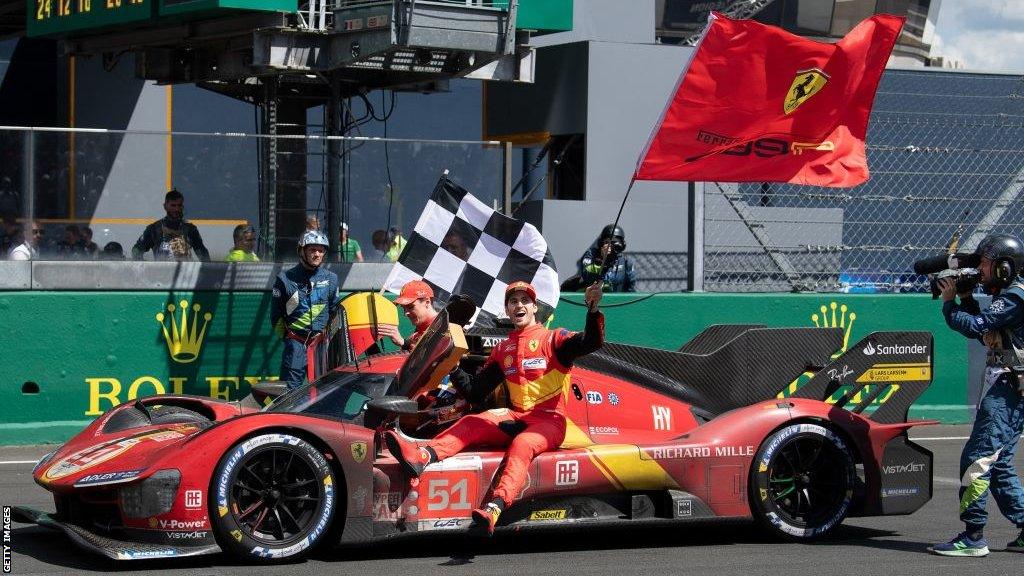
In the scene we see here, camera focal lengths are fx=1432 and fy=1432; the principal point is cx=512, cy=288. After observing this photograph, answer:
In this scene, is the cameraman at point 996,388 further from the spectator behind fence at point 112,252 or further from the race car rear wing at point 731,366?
the spectator behind fence at point 112,252

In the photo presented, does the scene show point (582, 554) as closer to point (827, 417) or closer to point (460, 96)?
point (827, 417)

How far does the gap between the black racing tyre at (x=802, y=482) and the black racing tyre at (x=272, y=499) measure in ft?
7.42

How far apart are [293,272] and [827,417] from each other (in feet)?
17.2

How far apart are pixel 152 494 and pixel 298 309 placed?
5008 millimetres

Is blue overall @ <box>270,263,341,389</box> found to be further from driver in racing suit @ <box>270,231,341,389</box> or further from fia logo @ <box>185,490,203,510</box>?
fia logo @ <box>185,490,203,510</box>

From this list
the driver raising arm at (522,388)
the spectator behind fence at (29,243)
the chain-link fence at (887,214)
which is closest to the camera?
the driver raising arm at (522,388)

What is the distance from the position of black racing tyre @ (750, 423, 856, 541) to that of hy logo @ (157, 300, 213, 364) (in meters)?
6.10

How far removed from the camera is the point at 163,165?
39.9 feet

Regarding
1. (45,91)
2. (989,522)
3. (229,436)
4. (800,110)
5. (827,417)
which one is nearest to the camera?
(229,436)

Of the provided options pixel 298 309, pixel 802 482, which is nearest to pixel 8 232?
pixel 298 309

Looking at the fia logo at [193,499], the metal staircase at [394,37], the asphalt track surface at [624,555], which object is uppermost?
the metal staircase at [394,37]

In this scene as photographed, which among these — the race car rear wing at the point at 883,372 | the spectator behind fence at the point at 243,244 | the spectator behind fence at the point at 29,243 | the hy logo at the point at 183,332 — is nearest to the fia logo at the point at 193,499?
the race car rear wing at the point at 883,372

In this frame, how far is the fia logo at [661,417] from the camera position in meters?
7.76

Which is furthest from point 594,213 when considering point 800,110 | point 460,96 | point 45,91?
point 800,110
